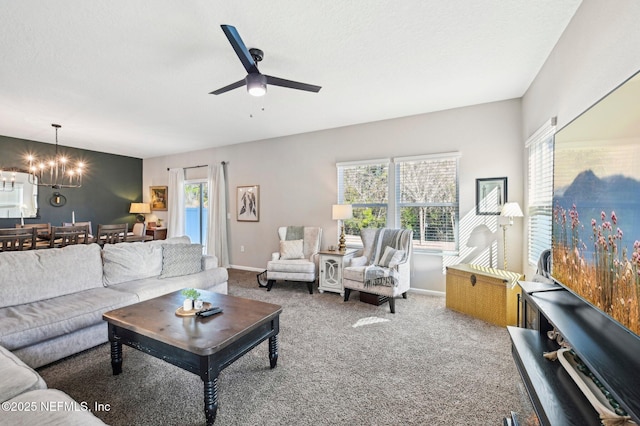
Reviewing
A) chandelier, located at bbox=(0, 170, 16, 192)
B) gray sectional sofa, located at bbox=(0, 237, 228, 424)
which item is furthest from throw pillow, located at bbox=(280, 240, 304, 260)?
chandelier, located at bbox=(0, 170, 16, 192)

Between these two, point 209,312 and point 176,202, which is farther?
point 176,202

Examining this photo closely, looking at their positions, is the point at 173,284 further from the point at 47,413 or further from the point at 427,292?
the point at 427,292

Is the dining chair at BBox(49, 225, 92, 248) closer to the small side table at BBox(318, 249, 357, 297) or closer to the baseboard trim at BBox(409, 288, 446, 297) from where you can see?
the small side table at BBox(318, 249, 357, 297)

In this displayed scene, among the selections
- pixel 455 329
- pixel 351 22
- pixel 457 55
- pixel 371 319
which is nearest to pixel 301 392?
pixel 371 319

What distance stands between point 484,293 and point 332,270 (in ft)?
6.28

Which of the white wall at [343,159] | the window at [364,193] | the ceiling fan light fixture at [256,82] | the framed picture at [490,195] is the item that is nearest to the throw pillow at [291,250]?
the white wall at [343,159]

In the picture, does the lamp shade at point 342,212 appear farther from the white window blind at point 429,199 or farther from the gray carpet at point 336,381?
the gray carpet at point 336,381

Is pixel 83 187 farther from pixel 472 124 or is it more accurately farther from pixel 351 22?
pixel 472 124

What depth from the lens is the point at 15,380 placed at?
125 cm

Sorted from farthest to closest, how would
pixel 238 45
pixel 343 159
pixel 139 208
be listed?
pixel 139 208
pixel 343 159
pixel 238 45

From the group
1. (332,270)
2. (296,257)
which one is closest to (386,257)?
(332,270)

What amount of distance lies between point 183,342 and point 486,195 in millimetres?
3766

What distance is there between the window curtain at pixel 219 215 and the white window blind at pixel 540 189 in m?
5.22

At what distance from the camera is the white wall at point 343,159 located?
3658 millimetres
